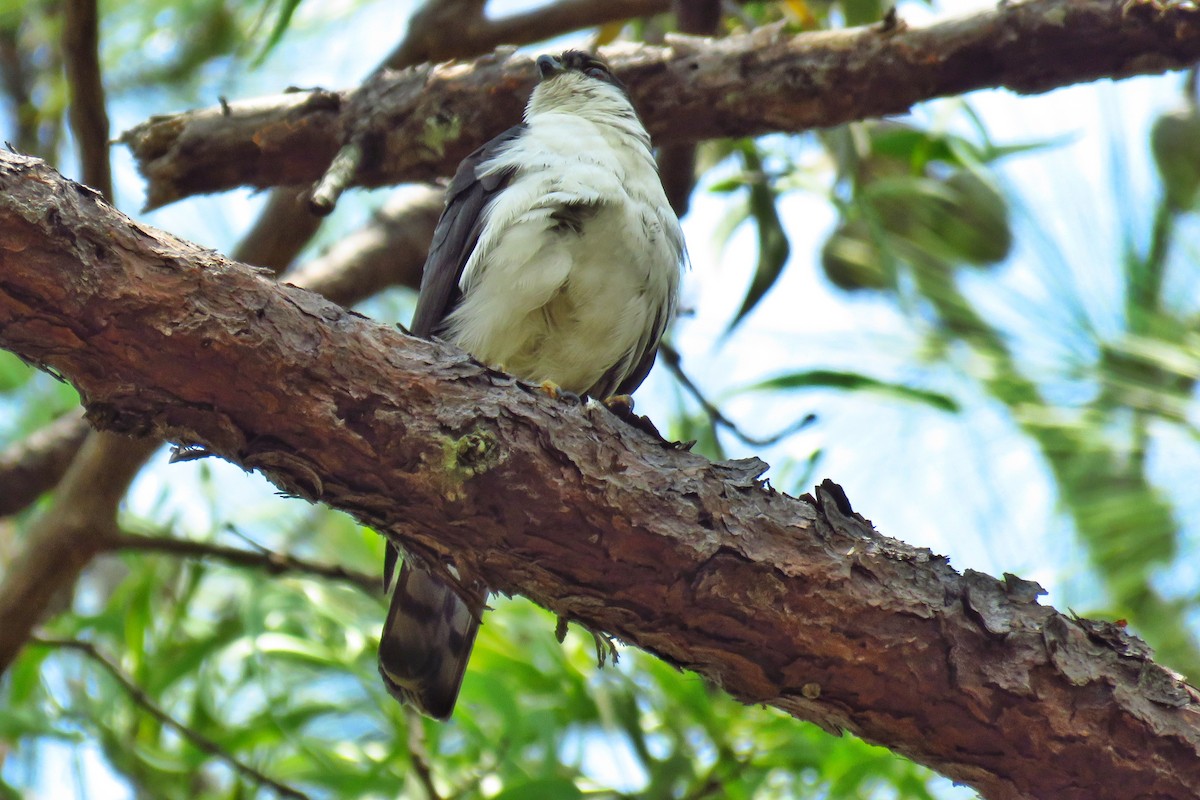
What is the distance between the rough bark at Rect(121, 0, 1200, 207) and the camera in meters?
3.02

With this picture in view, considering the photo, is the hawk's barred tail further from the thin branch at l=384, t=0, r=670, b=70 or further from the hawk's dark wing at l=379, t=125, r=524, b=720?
the thin branch at l=384, t=0, r=670, b=70

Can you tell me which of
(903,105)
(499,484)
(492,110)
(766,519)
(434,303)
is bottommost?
(499,484)

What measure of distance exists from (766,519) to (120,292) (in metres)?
1.11

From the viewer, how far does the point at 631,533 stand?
1.88 meters

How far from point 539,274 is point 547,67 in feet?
3.05

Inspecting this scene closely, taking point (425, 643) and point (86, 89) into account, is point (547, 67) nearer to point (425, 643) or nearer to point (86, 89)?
point (86, 89)

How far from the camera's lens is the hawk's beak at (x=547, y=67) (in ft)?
11.1

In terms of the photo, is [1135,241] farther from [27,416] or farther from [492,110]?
[27,416]

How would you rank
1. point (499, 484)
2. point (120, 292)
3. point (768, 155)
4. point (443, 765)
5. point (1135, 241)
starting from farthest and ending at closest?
1. point (768, 155)
2. point (443, 765)
3. point (1135, 241)
4. point (499, 484)
5. point (120, 292)

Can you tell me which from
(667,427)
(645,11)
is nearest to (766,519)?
(667,427)

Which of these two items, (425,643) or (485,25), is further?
(485,25)

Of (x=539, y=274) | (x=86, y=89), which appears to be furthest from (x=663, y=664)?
(x=86, y=89)

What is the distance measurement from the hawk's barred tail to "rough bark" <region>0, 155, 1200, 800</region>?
0.77m

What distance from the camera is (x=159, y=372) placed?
68.2 inches
